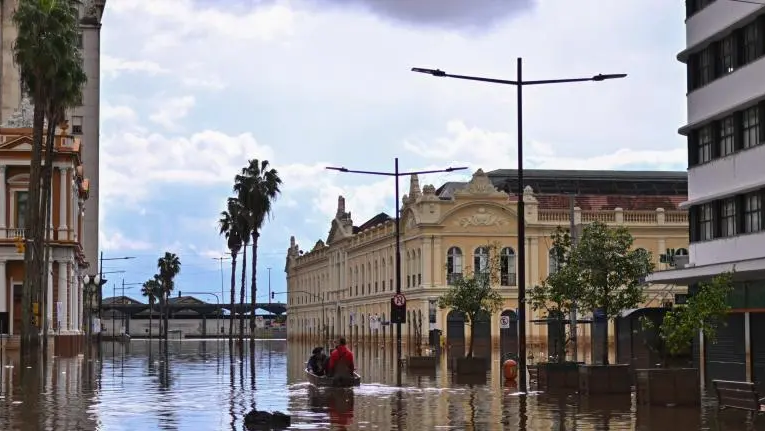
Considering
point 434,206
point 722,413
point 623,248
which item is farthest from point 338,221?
point 722,413

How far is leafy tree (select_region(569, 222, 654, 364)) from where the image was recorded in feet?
109

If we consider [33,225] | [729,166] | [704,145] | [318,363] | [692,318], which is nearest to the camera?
[692,318]

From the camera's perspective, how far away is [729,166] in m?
41.0

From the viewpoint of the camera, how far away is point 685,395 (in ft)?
92.2

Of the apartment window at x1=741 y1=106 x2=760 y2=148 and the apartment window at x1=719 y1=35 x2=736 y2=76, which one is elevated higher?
the apartment window at x1=719 y1=35 x2=736 y2=76

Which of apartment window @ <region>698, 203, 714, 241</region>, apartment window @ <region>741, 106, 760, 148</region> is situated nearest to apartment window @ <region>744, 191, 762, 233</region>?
apartment window @ <region>741, 106, 760, 148</region>

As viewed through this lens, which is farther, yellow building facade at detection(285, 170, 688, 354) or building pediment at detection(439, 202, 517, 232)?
building pediment at detection(439, 202, 517, 232)

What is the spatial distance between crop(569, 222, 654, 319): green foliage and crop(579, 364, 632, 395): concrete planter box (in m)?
2.05

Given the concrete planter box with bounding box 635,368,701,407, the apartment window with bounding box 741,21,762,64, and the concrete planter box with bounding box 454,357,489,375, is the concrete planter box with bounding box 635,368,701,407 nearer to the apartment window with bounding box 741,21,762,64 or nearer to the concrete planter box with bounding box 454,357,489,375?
the apartment window with bounding box 741,21,762,64

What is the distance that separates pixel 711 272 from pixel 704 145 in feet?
18.2

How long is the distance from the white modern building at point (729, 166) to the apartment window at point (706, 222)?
0.03 meters

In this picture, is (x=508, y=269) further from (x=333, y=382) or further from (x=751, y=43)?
(x=333, y=382)

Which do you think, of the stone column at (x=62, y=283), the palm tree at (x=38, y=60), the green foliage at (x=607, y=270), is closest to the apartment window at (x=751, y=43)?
the green foliage at (x=607, y=270)

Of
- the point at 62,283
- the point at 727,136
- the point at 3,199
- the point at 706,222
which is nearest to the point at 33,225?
the point at 62,283
